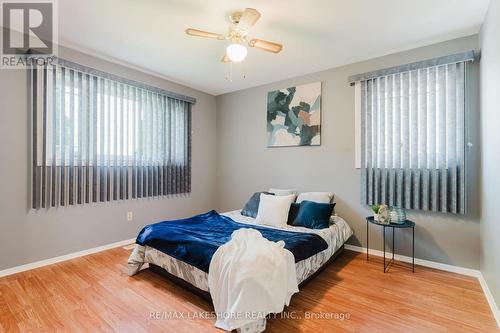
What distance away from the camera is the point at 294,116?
12.9ft

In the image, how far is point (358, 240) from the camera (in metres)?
3.36

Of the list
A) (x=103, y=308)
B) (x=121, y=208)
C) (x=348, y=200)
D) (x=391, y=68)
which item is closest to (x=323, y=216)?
(x=348, y=200)

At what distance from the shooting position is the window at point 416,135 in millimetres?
2648

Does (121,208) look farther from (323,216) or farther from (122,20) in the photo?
(323,216)

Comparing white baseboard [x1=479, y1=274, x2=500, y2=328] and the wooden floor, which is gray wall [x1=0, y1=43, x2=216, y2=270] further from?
white baseboard [x1=479, y1=274, x2=500, y2=328]

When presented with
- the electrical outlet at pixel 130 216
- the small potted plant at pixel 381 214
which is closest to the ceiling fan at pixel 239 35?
the small potted plant at pixel 381 214

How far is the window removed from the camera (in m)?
2.65

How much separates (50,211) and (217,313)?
2.42m

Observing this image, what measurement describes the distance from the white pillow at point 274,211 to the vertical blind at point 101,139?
5.73 feet

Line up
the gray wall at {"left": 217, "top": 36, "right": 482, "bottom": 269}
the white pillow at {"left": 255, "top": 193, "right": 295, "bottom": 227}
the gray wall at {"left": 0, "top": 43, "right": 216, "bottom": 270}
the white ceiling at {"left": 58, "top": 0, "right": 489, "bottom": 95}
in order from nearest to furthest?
the white ceiling at {"left": 58, "top": 0, "right": 489, "bottom": 95} → the gray wall at {"left": 0, "top": 43, "right": 216, "bottom": 270} → the gray wall at {"left": 217, "top": 36, "right": 482, "bottom": 269} → the white pillow at {"left": 255, "top": 193, "right": 295, "bottom": 227}

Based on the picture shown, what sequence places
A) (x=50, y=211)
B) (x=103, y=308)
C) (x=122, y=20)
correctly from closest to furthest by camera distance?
(x=103, y=308)
(x=122, y=20)
(x=50, y=211)

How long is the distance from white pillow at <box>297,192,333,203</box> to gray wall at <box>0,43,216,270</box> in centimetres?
224

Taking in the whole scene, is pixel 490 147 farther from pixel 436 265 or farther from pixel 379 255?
pixel 379 255

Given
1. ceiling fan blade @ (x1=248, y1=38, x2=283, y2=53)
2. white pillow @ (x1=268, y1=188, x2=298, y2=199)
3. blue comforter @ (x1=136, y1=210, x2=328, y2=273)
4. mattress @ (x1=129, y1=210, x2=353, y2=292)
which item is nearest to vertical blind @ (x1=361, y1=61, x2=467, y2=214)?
mattress @ (x1=129, y1=210, x2=353, y2=292)
